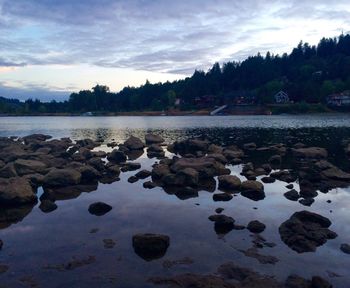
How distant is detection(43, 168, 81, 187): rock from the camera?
99.7 feet

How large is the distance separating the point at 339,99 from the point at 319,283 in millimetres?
168507

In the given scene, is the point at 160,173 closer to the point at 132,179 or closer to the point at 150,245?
the point at 132,179

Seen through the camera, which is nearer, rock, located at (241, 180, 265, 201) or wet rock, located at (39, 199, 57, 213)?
wet rock, located at (39, 199, 57, 213)

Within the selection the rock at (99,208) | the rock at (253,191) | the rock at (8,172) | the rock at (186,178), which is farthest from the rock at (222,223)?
the rock at (8,172)

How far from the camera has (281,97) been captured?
18038cm

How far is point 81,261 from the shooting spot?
16.4 metres

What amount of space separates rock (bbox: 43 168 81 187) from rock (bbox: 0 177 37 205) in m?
3.44

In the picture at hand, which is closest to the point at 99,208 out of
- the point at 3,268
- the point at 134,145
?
the point at 3,268

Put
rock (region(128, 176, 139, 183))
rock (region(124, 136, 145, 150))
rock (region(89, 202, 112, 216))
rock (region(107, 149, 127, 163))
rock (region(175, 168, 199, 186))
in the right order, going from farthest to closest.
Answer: rock (region(124, 136, 145, 150)) < rock (region(107, 149, 127, 163)) < rock (region(128, 176, 139, 183)) < rock (region(175, 168, 199, 186)) < rock (region(89, 202, 112, 216))

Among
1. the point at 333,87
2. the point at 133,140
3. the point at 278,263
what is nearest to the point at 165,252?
the point at 278,263

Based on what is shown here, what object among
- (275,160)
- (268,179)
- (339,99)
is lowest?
(275,160)

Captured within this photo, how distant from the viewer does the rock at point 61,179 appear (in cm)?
3038

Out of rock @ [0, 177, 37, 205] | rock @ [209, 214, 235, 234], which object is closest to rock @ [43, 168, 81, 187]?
rock @ [0, 177, 37, 205]

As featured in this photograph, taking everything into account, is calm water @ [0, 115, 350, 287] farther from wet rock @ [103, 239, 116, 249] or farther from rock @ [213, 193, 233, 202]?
rock @ [213, 193, 233, 202]
